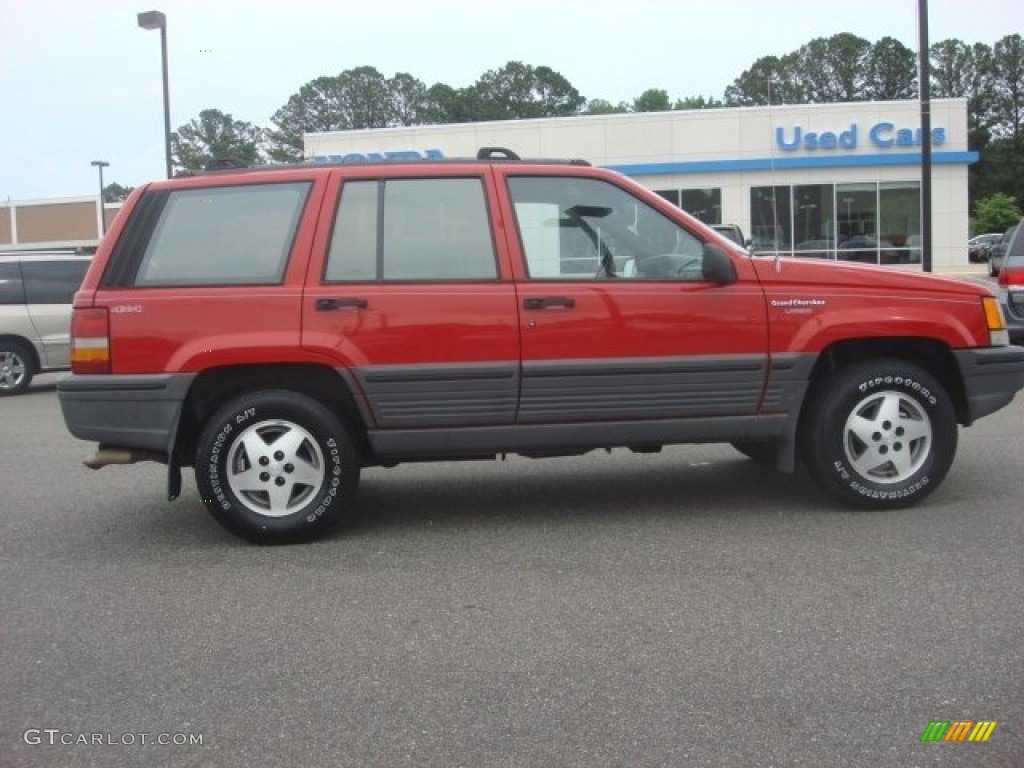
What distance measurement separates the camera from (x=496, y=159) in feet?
18.9

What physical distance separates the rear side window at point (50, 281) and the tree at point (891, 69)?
96.6 metres

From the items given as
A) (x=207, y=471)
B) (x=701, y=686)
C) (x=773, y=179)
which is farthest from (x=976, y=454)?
(x=773, y=179)

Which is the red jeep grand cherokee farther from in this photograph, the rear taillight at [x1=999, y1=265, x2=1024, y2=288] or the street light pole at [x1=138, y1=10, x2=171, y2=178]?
the street light pole at [x1=138, y1=10, x2=171, y2=178]

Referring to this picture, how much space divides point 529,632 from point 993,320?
3.42 metres

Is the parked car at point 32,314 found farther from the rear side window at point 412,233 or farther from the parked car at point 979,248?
the parked car at point 979,248

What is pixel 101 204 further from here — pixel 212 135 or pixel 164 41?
pixel 212 135

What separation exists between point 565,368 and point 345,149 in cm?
2819

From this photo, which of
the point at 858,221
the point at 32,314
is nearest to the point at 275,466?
the point at 32,314

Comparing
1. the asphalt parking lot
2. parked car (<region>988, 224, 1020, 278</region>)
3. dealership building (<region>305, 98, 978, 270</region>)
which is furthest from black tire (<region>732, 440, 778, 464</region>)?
dealership building (<region>305, 98, 978, 270</region>)

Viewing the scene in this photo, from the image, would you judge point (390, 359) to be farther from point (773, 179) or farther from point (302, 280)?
point (773, 179)

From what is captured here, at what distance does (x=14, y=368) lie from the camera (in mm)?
13914

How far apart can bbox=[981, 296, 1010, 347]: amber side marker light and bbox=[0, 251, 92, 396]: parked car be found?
11590mm

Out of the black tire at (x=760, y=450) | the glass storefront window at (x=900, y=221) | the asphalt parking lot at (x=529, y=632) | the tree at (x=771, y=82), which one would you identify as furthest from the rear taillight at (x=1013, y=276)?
the tree at (x=771, y=82)

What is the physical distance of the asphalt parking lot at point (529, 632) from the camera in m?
3.27
